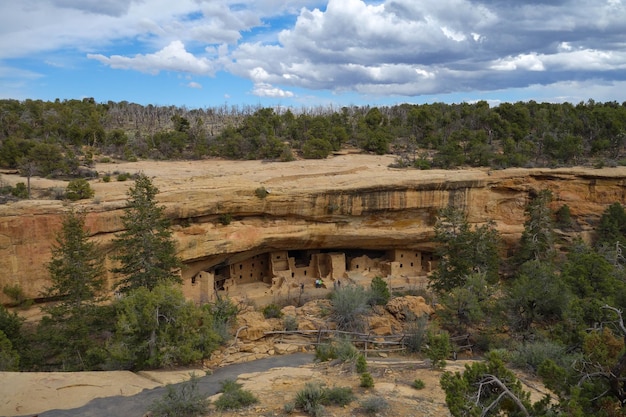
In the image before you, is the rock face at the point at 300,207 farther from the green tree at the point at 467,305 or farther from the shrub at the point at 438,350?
the shrub at the point at 438,350

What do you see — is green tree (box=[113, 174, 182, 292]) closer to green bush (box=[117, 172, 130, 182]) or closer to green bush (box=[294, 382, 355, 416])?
green bush (box=[117, 172, 130, 182])

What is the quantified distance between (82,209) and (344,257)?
11593mm

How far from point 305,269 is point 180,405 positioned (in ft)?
49.4

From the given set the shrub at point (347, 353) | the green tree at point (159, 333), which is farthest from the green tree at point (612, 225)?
the green tree at point (159, 333)

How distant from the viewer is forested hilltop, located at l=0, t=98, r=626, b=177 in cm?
2542

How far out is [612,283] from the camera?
12789 millimetres

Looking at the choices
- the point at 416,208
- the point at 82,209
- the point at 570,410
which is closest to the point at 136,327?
the point at 82,209

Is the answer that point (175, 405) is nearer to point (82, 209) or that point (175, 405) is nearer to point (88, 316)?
point (88, 316)

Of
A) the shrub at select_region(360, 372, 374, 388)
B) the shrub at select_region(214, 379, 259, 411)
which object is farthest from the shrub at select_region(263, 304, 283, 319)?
the shrub at select_region(214, 379, 259, 411)

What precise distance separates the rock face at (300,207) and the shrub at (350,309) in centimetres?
569

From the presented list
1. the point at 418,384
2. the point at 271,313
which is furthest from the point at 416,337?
the point at 271,313

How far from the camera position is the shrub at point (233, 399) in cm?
811

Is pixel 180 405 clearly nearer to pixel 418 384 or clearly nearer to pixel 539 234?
pixel 418 384

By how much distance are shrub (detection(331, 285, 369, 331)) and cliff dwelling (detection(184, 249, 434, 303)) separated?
200 inches
